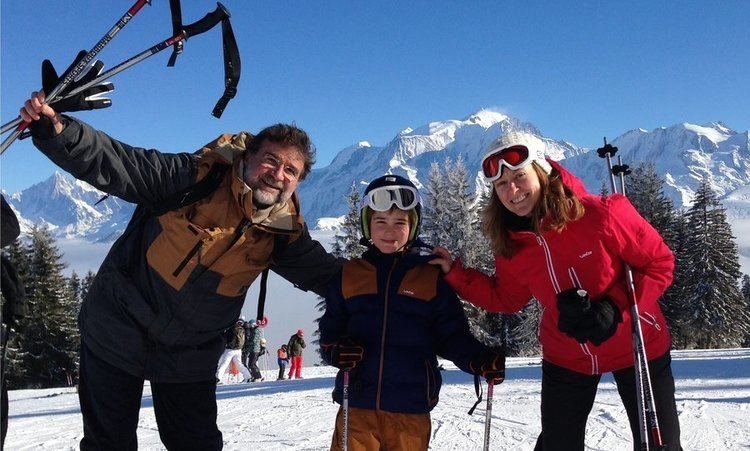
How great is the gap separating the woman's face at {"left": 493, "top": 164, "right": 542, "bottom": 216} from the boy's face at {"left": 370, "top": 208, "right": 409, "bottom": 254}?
2.19 feet

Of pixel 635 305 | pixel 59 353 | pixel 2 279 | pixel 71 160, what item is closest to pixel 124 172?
pixel 71 160

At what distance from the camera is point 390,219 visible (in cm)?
350

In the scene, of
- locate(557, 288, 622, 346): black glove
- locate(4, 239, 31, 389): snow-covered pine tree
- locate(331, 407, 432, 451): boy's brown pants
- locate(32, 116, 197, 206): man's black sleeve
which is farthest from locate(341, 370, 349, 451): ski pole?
locate(4, 239, 31, 389): snow-covered pine tree

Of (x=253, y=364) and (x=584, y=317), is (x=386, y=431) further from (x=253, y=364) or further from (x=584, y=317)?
(x=253, y=364)

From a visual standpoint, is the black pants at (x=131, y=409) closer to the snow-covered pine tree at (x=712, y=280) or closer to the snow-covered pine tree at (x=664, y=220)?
the snow-covered pine tree at (x=664, y=220)

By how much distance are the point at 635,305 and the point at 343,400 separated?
5.82 feet

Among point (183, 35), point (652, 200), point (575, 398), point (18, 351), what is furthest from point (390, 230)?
point (18, 351)

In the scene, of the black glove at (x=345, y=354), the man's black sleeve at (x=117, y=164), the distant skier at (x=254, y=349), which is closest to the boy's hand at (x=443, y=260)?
the black glove at (x=345, y=354)

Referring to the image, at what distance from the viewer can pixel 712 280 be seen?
26.6 metres

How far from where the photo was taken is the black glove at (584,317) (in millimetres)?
2867

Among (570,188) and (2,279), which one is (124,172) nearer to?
(2,279)

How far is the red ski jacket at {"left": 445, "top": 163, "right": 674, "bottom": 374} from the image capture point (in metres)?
3.04

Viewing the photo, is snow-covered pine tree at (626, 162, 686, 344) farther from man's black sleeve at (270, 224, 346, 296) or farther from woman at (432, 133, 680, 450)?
man's black sleeve at (270, 224, 346, 296)

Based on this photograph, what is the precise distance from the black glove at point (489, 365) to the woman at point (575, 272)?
15.0 inches
